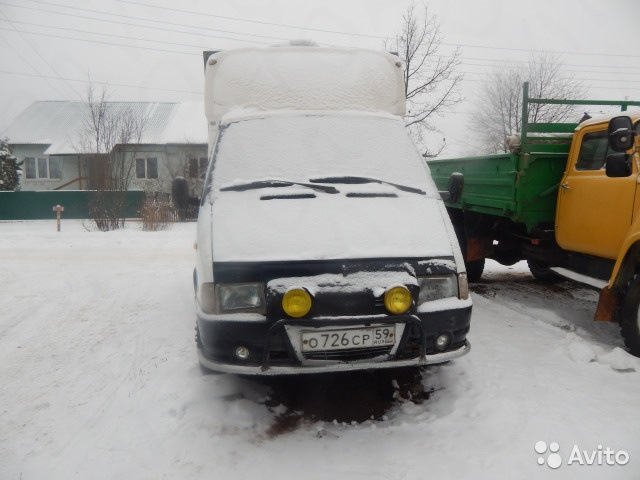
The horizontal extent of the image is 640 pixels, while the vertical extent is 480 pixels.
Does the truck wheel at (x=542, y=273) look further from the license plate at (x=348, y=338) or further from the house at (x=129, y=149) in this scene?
the house at (x=129, y=149)

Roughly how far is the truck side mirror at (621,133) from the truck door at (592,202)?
1.77 ft

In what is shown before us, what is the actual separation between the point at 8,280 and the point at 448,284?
23.4 ft

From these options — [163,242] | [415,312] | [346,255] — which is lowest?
[163,242]

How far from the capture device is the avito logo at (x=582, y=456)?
2655 millimetres

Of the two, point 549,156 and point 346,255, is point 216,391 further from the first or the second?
point 549,156

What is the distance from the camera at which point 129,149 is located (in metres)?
23.7

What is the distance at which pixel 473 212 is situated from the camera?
6.99 metres

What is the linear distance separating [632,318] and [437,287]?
227 centimetres

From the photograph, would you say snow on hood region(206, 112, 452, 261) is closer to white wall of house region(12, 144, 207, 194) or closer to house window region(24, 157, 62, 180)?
white wall of house region(12, 144, 207, 194)

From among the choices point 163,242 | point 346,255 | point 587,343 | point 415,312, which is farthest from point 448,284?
point 163,242

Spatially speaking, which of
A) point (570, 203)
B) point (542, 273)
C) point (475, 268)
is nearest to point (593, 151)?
point (570, 203)

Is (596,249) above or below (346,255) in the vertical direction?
below

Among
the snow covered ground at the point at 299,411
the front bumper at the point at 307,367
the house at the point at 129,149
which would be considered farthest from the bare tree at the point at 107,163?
the front bumper at the point at 307,367

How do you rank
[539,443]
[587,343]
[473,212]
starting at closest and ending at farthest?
[539,443] < [587,343] < [473,212]
